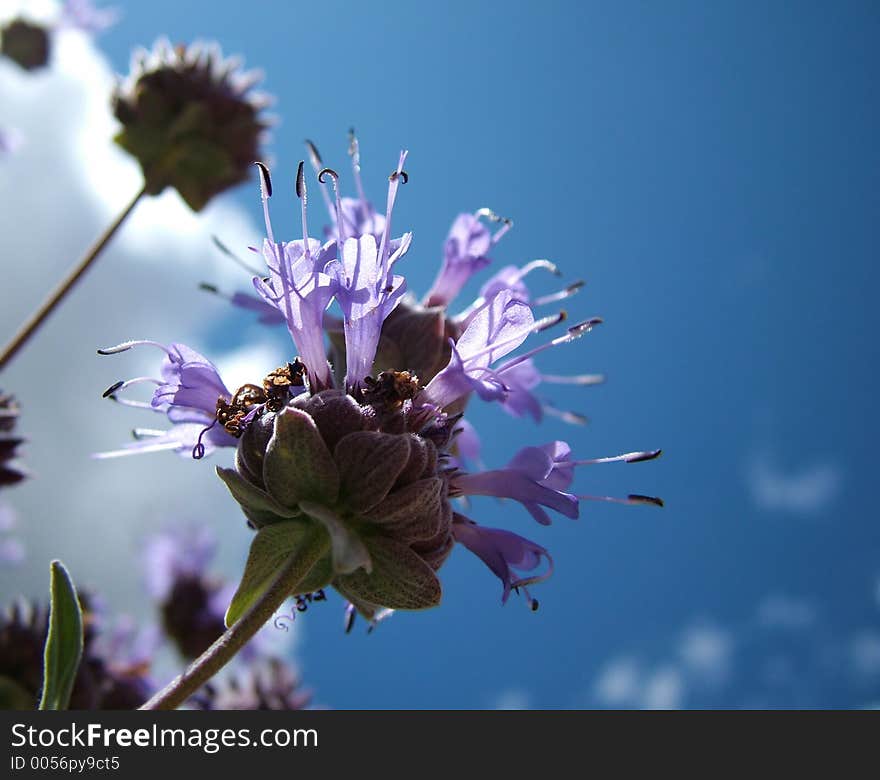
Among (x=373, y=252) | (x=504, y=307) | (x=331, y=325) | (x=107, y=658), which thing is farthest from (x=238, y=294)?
(x=107, y=658)

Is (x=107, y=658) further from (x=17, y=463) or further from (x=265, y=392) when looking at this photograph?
(x=265, y=392)

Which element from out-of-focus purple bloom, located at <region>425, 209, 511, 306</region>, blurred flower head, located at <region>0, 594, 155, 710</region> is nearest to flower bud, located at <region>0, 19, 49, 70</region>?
blurred flower head, located at <region>0, 594, 155, 710</region>

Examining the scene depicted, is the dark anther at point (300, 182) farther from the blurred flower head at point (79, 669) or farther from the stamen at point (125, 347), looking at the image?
the blurred flower head at point (79, 669)

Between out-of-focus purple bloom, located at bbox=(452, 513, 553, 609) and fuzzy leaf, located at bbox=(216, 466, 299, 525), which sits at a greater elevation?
out-of-focus purple bloom, located at bbox=(452, 513, 553, 609)

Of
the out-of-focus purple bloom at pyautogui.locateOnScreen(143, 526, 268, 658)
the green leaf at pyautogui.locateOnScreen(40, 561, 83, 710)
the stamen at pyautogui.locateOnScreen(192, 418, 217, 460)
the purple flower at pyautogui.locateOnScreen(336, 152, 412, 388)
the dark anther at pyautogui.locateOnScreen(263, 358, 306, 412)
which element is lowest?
the green leaf at pyautogui.locateOnScreen(40, 561, 83, 710)

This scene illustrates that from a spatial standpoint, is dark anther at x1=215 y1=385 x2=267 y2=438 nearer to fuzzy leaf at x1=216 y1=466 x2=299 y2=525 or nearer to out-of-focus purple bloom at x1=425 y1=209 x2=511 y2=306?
fuzzy leaf at x1=216 y1=466 x2=299 y2=525

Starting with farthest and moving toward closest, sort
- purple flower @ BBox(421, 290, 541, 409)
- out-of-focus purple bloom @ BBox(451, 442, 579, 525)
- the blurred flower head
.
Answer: the blurred flower head, out-of-focus purple bloom @ BBox(451, 442, 579, 525), purple flower @ BBox(421, 290, 541, 409)
